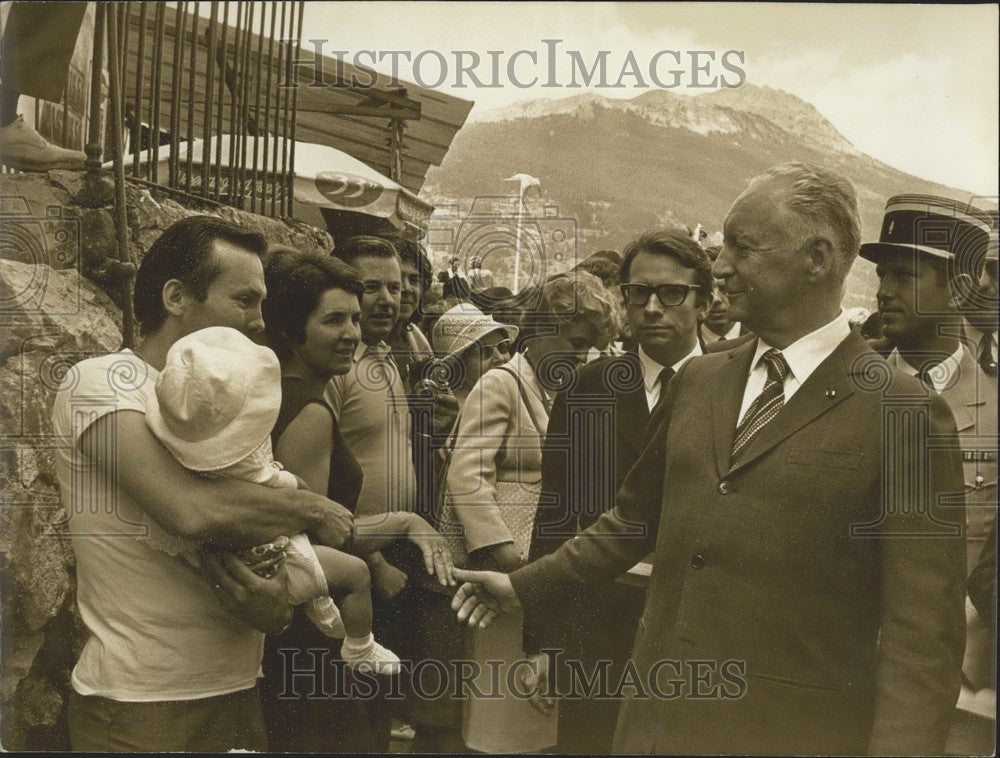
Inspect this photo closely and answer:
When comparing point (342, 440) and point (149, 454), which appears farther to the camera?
point (342, 440)

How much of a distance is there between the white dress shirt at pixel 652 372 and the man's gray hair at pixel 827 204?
24.5 inches

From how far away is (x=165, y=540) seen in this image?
3.83 m

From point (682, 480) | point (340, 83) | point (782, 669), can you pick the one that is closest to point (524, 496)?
point (682, 480)

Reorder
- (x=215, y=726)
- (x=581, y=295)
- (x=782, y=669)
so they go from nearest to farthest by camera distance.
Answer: (x=782, y=669) < (x=215, y=726) < (x=581, y=295)

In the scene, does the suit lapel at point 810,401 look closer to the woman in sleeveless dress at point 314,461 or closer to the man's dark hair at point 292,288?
the woman in sleeveless dress at point 314,461

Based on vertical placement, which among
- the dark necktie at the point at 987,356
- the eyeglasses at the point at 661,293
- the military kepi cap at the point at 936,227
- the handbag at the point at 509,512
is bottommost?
the handbag at the point at 509,512

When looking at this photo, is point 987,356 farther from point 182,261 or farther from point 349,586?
point 182,261

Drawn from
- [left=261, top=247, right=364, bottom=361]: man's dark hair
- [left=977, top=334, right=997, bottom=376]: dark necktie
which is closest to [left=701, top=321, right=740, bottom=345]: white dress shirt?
[left=977, top=334, right=997, bottom=376]: dark necktie

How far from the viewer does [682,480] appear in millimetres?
3697

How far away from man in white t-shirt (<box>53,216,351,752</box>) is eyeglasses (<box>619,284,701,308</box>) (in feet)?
4.38

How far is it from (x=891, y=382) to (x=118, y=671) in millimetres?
2791

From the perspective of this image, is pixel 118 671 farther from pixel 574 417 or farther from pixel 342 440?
pixel 574 417

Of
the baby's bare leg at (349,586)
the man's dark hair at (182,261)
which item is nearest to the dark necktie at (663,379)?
the baby's bare leg at (349,586)

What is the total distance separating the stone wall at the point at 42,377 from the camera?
4.06m
